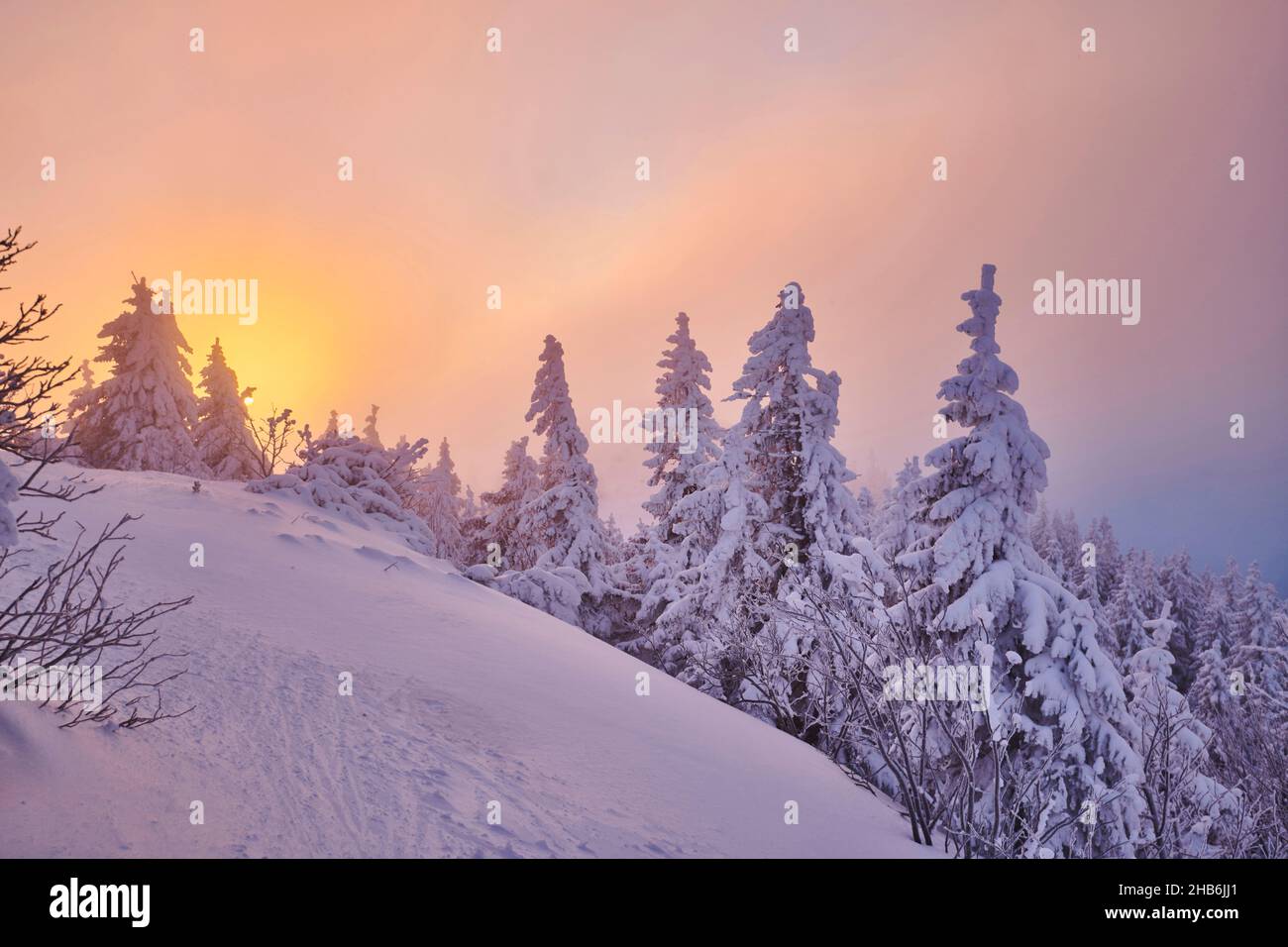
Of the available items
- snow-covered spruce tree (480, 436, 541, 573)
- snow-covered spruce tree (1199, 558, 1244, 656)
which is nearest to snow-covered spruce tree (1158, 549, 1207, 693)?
snow-covered spruce tree (1199, 558, 1244, 656)

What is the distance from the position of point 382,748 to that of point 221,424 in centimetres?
3038

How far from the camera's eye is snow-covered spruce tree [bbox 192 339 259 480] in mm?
28734

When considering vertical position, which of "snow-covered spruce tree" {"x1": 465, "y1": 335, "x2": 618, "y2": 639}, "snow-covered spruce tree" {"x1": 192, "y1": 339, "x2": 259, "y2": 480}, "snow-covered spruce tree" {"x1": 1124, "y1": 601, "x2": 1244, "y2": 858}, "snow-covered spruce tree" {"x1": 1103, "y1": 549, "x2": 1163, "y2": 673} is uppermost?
"snow-covered spruce tree" {"x1": 192, "y1": 339, "x2": 259, "y2": 480}

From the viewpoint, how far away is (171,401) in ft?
79.8

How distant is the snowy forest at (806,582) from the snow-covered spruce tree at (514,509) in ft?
0.43

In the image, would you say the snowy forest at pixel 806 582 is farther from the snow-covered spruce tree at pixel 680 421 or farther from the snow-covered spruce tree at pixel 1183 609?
the snow-covered spruce tree at pixel 1183 609

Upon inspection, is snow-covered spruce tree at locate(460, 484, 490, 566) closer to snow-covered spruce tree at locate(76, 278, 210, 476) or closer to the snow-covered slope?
snow-covered spruce tree at locate(76, 278, 210, 476)

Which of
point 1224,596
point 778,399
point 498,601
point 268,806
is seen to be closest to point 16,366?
point 268,806

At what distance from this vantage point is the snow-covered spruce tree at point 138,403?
2362cm

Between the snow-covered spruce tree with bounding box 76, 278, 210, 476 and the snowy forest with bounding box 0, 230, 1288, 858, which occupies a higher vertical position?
the snow-covered spruce tree with bounding box 76, 278, 210, 476

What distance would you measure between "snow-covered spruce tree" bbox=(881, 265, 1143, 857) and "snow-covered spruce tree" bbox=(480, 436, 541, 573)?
15.4m

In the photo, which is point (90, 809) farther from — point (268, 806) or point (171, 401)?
point (171, 401)

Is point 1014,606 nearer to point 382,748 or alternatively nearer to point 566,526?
point 382,748

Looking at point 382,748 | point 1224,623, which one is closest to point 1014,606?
point 382,748
